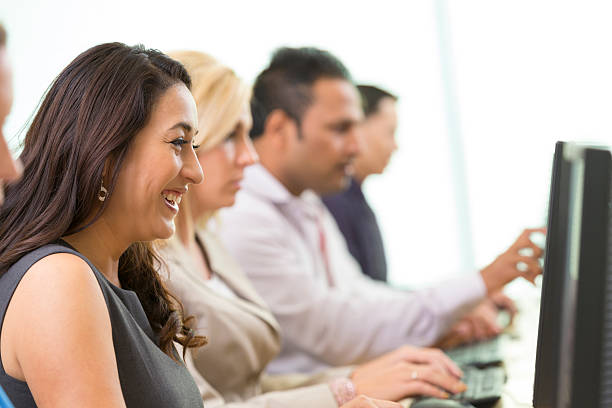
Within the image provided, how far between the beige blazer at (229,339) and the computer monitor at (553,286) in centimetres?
48

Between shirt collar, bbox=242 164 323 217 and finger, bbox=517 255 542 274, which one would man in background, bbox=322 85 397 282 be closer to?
shirt collar, bbox=242 164 323 217

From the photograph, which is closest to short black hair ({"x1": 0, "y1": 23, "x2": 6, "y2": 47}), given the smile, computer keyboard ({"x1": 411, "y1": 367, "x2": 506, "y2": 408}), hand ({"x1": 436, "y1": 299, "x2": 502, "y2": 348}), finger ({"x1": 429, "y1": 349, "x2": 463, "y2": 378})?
the smile

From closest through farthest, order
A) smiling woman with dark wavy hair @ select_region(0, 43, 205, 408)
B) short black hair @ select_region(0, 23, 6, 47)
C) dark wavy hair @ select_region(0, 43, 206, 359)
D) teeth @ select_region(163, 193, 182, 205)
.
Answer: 1. short black hair @ select_region(0, 23, 6, 47)
2. smiling woman with dark wavy hair @ select_region(0, 43, 205, 408)
3. dark wavy hair @ select_region(0, 43, 206, 359)
4. teeth @ select_region(163, 193, 182, 205)

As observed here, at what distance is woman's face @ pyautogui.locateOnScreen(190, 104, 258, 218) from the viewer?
5.29 ft

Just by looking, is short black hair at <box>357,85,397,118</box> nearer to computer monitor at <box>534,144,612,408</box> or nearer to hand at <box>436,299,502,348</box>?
hand at <box>436,299,502,348</box>

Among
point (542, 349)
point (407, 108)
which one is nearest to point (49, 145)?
point (542, 349)

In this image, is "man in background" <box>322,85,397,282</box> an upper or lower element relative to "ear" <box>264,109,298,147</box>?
lower

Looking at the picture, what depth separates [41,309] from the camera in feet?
2.51

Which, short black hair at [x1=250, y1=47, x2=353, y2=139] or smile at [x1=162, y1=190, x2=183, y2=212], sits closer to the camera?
smile at [x1=162, y1=190, x2=183, y2=212]

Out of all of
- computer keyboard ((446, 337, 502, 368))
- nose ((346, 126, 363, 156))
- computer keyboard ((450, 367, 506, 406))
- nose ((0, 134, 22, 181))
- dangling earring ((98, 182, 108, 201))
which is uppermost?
nose ((0, 134, 22, 181))

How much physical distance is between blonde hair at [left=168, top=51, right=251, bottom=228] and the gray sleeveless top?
1.96 feet

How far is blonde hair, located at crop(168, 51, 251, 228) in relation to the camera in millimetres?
1537

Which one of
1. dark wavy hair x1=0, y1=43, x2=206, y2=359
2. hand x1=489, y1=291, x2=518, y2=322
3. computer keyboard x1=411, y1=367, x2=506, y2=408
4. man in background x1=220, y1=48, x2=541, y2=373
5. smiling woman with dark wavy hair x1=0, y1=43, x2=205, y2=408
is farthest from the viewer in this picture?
hand x1=489, y1=291, x2=518, y2=322

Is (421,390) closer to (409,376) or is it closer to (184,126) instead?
(409,376)
